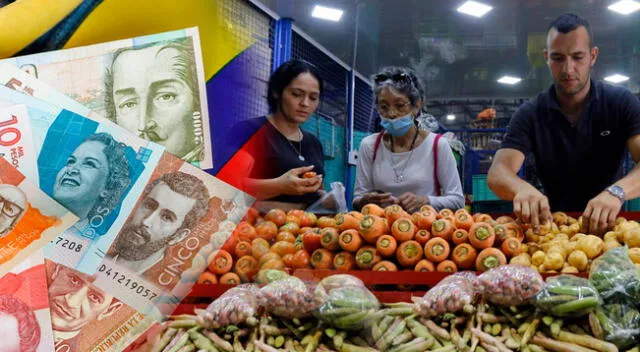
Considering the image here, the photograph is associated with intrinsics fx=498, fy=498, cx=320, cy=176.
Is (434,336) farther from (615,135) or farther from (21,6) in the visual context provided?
(615,135)

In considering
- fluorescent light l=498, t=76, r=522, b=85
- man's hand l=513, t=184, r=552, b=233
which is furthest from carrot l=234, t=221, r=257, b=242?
fluorescent light l=498, t=76, r=522, b=85

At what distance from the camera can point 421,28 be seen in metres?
3.11

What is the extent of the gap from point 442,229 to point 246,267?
1.84ft

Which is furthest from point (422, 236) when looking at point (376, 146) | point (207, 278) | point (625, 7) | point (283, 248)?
point (625, 7)

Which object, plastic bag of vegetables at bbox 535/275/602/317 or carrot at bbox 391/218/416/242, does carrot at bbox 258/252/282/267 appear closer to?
carrot at bbox 391/218/416/242

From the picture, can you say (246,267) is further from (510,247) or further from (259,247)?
(510,247)

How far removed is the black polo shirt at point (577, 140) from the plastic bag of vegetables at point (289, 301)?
1355 mm

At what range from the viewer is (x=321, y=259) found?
1391 mm

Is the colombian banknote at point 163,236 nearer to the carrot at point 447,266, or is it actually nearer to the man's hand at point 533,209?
the carrot at point 447,266

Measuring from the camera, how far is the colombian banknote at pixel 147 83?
1.01 meters

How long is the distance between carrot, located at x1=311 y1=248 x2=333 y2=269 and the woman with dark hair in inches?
9.0

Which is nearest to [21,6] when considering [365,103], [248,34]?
[248,34]

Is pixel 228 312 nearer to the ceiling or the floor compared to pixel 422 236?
nearer to the floor

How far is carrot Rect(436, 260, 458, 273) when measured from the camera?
1.32 metres
